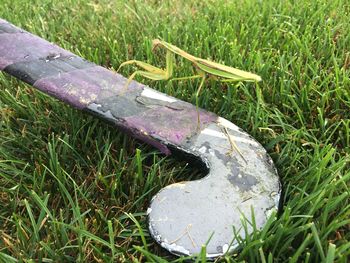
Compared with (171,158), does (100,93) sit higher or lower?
higher

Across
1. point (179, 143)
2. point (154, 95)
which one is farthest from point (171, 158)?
point (154, 95)

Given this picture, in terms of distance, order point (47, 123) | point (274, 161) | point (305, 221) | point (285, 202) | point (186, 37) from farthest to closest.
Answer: point (186, 37) < point (47, 123) < point (274, 161) < point (285, 202) < point (305, 221)

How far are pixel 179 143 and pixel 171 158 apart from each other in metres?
0.07

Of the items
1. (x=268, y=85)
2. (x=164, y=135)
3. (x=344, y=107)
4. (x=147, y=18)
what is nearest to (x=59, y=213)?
(x=164, y=135)

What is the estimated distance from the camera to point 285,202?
1089 millimetres

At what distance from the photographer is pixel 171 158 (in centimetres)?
123

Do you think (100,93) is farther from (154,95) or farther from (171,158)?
(171,158)

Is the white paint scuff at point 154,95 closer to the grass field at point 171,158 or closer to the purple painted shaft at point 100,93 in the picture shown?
the purple painted shaft at point 100,93

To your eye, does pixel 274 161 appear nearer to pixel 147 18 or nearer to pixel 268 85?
pixel 268 85

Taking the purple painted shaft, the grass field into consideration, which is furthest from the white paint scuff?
the grass field

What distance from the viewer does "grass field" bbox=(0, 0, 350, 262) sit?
977mm

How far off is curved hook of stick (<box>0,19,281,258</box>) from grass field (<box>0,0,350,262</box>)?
0.18 ft

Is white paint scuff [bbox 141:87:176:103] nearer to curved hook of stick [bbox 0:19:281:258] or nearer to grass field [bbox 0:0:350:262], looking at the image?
curved hook of stick [bbox 0:19:281:258]

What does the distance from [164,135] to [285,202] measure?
360 millimetres
